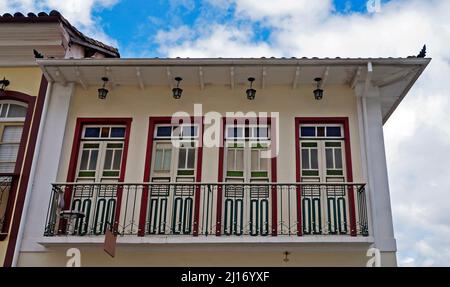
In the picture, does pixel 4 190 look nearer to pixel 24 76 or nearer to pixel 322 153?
pixel 24 76

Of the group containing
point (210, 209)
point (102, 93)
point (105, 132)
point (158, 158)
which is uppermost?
point (102, 93)

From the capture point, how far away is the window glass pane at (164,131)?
34.3 feet

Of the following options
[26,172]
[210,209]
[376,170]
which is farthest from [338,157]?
[26,172]

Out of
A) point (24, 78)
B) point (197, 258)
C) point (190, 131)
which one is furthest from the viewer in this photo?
point (24, 78)

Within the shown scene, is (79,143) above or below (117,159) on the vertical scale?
above

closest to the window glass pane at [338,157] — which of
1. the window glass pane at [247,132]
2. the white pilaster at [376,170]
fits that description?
the white pilaster at [376,170]

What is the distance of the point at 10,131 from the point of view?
1066cm

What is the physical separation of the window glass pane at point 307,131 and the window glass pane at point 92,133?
418cm

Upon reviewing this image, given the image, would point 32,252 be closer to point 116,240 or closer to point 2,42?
point 116,240

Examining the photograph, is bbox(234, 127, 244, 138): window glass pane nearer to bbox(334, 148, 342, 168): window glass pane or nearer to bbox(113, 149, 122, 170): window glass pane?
bbox(334, 148, 342, 168): window glass pane

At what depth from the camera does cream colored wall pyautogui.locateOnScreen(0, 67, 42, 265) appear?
1073 cm

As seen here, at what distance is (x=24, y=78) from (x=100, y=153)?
2.38 m

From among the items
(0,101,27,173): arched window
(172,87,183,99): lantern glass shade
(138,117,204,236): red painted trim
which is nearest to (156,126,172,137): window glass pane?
(138,117,204,236): red painted trim

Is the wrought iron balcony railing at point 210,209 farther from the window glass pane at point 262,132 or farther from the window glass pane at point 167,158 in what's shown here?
the window glass pane at point 262,132
